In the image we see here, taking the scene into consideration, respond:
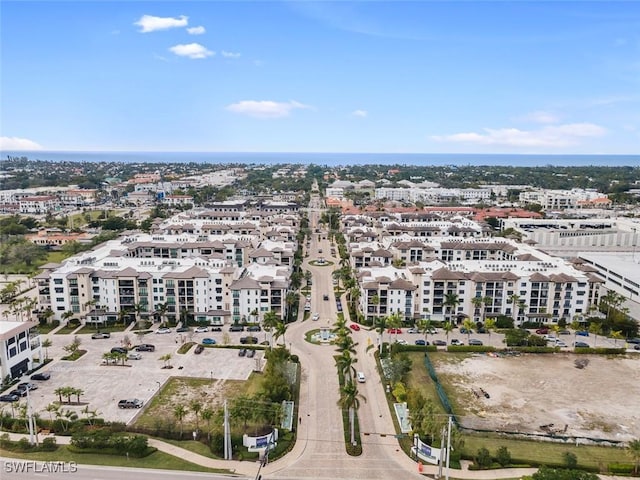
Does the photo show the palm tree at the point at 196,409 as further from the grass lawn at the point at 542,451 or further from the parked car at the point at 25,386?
the grass lawn at the point at 542,451

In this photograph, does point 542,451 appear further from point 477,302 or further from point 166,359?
point 166,359

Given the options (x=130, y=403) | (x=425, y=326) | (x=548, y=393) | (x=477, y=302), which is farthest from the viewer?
(x=477, y=302)

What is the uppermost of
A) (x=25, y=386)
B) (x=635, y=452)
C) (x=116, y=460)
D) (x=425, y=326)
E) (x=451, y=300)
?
(x=451, y=300)

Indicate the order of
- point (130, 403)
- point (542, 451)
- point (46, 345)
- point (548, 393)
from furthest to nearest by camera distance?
1. point (46, 345)
2. point (548, 393)
3. point (130, 403)
4. point (542, 451)

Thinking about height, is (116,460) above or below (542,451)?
above

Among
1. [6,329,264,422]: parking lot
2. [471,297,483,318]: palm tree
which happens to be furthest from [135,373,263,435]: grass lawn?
[471,297,483,318]: palm tree

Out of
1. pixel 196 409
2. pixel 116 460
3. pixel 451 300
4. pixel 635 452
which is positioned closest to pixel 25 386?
pixel 116 460

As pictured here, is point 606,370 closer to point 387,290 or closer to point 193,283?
point 387,290
